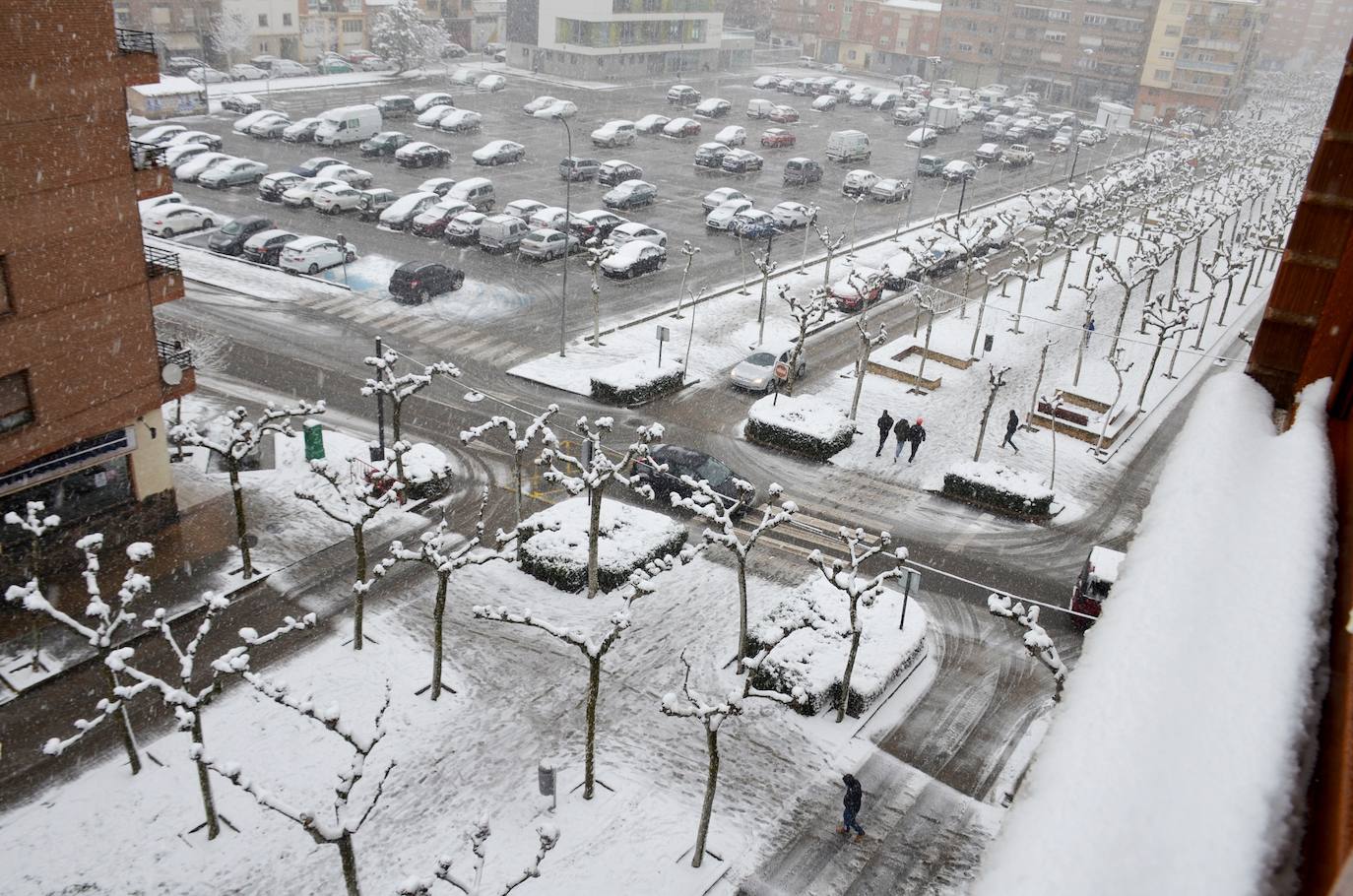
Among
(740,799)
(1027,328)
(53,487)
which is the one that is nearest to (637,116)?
(1027,328)

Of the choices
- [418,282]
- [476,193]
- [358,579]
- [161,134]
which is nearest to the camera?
[358,579]

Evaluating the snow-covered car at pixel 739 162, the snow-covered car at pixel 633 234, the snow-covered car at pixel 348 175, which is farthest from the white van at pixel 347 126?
the snow-covered car at pixel 633 234

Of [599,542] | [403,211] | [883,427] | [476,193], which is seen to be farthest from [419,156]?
[599,542]

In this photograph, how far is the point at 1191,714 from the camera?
3.27 meters

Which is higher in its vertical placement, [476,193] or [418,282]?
[476,193]

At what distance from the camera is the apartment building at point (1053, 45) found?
109m

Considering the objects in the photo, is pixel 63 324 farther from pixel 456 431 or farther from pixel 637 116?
pixel 637 116

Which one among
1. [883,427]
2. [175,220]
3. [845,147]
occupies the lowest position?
[883,427]

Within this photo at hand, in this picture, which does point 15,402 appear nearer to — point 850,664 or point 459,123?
point 850,664

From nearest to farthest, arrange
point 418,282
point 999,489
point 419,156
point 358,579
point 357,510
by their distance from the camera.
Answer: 1. point 358,579
2. point 357,510
3. point 999,489
4. point 418,282
5. point 419,156

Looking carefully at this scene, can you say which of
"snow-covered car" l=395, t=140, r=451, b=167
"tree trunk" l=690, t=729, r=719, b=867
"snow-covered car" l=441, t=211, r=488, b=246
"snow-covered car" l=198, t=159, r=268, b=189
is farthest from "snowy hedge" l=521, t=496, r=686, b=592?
"snow-covered car" l=395, t=140, r=451, b=167

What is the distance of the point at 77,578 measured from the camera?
74.1ft

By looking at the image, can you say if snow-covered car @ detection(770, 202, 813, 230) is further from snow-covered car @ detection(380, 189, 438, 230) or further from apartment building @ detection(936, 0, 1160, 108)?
apartment building @ detection(936, 0, 1160, 108)

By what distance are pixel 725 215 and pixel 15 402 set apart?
128 feet
